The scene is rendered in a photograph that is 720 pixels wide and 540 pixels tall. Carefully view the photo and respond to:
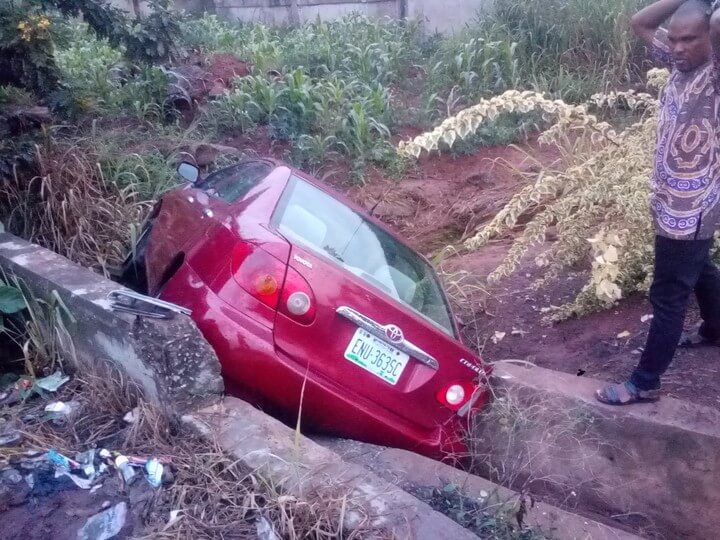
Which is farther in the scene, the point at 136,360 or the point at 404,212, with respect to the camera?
the point at 404,212

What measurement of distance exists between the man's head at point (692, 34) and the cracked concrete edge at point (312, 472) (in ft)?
6.31

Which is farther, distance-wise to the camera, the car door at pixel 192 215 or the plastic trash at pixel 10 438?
the car door at pixel 192 215

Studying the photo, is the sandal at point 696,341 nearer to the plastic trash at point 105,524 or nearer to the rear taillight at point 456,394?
the rear taillight at point 456,394

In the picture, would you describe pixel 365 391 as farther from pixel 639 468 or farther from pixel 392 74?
pixel 392 74

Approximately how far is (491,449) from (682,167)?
1516mm

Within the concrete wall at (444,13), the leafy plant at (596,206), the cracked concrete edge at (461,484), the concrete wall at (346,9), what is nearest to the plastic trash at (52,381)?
the cracked concrete edge at (461,484)

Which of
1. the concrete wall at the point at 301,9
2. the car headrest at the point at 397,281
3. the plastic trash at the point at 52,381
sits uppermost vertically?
the concrete wall at the point at 301,9

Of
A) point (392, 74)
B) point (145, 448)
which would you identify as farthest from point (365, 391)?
point (392, 74)

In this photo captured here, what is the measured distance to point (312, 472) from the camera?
2432 mm

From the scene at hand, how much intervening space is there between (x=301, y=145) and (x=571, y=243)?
360 centimetres

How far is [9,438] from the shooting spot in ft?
9.09

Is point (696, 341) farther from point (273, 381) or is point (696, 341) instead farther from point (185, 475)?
point (185, 475)

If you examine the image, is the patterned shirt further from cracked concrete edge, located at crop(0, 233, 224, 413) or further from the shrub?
cracked concrete edge, located at crop(0, 233, 224, 413)

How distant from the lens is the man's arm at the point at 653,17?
10.3 feet
